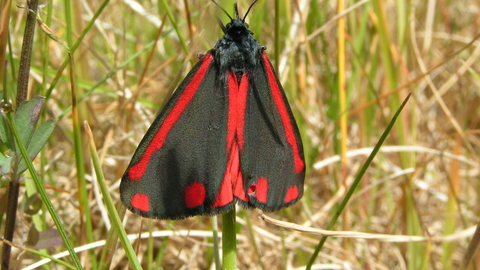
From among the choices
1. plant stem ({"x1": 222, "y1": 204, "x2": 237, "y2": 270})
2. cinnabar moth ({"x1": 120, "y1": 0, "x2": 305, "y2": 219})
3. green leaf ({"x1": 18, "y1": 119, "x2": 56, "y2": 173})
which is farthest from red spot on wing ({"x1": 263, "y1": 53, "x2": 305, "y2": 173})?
green leaf ({"x1": 18, "y1": 119, "x2": 56, "y2": 173})

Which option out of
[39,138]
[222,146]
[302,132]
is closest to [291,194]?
Result: [222,146]

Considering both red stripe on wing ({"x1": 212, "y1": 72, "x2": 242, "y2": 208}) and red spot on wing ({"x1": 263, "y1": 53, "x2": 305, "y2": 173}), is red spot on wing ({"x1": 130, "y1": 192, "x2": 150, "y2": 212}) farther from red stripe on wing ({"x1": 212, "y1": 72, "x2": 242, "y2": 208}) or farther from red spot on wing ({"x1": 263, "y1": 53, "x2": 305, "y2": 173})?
red spot on wing ({"x1": 263, "y1": 53, "x2": 305, "y2": 173})

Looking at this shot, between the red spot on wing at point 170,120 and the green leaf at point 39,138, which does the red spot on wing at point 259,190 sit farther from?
the green leaf at point 39,138

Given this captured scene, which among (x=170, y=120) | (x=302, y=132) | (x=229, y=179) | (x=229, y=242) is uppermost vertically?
(x=302, y=132)

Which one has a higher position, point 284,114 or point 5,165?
point 284,114

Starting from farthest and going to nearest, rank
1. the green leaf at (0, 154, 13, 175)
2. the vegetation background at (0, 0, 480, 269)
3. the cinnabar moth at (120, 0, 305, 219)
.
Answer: the vegetation background at (0, 0, 480, 269)
the cinnabar moth at (120, 0, 305, 219)
the green leaf at (0, 154, 13, 175)

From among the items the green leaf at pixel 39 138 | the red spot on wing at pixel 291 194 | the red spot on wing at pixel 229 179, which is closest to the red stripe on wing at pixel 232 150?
the red spot on wing at pixel 229 179

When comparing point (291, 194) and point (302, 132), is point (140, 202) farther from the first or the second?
point (302, 132)
